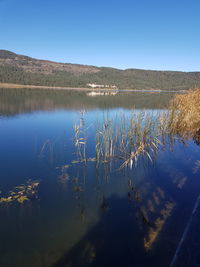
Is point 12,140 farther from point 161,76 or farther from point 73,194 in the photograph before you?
point 161,76

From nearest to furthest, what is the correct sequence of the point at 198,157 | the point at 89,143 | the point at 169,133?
the point at 198,157, the point at 89,143, the point at 169,133

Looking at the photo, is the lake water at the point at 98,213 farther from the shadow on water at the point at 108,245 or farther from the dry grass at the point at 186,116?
the dry grass at the point at 186,116

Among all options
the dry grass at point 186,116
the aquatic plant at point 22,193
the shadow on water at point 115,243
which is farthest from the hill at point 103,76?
the shadow on water at point 115,243

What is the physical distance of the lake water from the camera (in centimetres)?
274

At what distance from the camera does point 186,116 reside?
923cm

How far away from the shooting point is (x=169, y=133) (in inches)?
380

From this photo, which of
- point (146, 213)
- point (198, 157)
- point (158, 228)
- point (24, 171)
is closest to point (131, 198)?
point (146, 213)

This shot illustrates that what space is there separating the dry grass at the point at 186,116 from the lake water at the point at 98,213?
10.8 feet

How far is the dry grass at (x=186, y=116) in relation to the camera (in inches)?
365

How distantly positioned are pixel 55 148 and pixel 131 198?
3745 millimetres

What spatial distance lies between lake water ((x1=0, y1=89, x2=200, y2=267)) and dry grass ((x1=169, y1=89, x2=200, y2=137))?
3297mm

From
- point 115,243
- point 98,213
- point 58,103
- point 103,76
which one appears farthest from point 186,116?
point 103,76

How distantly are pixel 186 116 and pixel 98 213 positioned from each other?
7084 millimetres

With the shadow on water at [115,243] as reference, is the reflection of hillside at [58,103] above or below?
above
